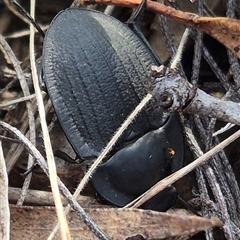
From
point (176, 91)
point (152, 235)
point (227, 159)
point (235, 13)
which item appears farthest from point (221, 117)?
point (235, 13)

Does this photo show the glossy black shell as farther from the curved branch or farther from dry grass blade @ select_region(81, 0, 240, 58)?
the curved branch

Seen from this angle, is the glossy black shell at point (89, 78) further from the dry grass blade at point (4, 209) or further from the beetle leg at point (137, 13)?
the dry grass blade at point (4, 209)

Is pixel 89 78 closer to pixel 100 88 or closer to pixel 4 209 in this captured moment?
pixel 100 88

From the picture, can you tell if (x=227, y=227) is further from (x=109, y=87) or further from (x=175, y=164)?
(x=109, y=87)

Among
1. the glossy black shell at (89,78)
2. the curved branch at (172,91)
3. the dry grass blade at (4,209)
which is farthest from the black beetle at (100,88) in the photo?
the curved branch at (172,91)

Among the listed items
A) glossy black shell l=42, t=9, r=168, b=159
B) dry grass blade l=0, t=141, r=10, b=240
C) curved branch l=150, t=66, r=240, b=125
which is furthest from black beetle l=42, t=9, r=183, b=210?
curved branch l=150, t=66, r=240, b=125

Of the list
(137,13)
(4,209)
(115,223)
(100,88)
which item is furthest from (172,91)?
(137,13)
